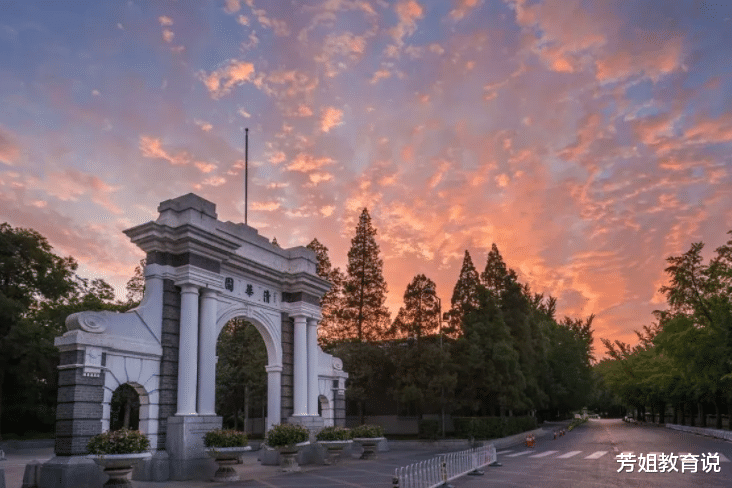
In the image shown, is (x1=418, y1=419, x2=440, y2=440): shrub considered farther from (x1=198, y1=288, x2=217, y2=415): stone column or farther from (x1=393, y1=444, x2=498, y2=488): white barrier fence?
(x1=198, y1=288, x2=217, y2=415): stone column

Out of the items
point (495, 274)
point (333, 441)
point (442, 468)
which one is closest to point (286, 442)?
point (333, 441)

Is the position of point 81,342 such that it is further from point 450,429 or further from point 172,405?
point 450,429

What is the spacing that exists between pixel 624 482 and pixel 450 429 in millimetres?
25597

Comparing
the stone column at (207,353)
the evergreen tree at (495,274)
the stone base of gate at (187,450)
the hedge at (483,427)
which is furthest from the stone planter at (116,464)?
the evergreen tree at (495,274)

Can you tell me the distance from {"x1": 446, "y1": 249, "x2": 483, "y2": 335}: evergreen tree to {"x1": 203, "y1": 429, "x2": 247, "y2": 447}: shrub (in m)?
26.8

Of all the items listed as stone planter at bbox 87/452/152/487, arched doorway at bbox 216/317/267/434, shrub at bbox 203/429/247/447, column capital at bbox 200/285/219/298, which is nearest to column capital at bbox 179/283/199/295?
column capital at bbox 200/285/219/298

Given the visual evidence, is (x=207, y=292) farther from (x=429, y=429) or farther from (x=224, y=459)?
(x=429, y=429)

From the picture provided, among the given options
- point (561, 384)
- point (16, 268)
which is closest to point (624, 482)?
point (16, 268)

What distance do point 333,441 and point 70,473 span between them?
10.1 meters

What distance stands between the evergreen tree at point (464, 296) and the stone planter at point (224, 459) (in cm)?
2704

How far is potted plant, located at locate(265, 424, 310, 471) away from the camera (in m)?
20.8

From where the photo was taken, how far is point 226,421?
161 ft

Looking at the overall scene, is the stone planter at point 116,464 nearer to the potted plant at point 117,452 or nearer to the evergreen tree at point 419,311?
the potted plant at point 117,452

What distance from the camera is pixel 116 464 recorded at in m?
14.6
